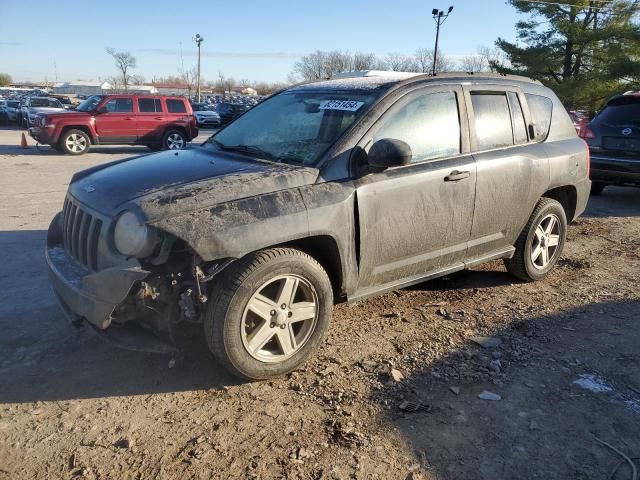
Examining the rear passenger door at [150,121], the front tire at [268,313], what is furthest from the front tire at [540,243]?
the rear passenger door at [150,121]

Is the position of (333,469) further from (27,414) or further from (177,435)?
(27,414)

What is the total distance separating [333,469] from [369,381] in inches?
32.6

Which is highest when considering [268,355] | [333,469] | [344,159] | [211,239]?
[344,159]

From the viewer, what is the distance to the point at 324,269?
3.49 metres

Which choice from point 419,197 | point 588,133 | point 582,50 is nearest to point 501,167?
point 419,197

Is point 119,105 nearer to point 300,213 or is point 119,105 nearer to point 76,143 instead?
point 76,143

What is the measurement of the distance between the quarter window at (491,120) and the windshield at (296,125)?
103 centimetres

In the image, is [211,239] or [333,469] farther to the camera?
[211,239]

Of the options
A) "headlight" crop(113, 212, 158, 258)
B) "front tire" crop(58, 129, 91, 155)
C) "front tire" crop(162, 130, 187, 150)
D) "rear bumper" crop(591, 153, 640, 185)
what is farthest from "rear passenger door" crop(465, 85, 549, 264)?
"front tire" crop(58, 129, 91, 155)

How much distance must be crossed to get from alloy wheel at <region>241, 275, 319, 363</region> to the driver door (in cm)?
45

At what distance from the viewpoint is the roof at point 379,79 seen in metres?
3.86

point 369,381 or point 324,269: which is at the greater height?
point 324,269

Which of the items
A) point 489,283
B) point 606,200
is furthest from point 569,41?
point 489,283

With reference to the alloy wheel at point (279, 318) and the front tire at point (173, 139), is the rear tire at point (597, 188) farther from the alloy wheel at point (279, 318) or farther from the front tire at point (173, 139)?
the front tire at point (173, 139)
